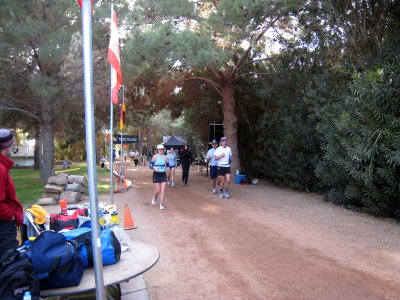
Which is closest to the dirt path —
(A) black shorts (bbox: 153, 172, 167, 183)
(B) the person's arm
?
(A) black shorts (bbox: 153, 172, 167, 183)

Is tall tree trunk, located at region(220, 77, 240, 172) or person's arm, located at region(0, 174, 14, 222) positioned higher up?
tall tree trunk, located at region(220, 77, 240, 172)

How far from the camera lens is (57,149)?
50.8 m

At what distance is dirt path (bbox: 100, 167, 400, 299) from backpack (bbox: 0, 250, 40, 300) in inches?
74.5

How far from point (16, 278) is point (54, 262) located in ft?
1.10

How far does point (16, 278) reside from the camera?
8.20 ft

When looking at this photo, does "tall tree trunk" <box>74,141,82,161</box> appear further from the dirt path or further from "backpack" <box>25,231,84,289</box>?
"backpack" <box>25,231,84,289</box>

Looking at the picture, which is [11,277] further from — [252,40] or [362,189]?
[252,40]

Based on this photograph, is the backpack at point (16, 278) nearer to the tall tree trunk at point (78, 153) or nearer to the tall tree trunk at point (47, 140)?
the tall tree trunk at point (47, 140)

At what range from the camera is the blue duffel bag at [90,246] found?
322cm

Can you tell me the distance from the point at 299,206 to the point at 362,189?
1957 millimetres

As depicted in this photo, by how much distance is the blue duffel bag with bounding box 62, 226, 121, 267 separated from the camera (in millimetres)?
3221

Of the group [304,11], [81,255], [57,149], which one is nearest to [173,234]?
[81,255]

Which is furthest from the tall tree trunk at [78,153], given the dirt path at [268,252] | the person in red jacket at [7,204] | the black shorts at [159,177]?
the person in red jacket at [7,204]

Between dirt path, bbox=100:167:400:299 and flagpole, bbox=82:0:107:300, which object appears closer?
flagpole, bbox=82:0:107:300
